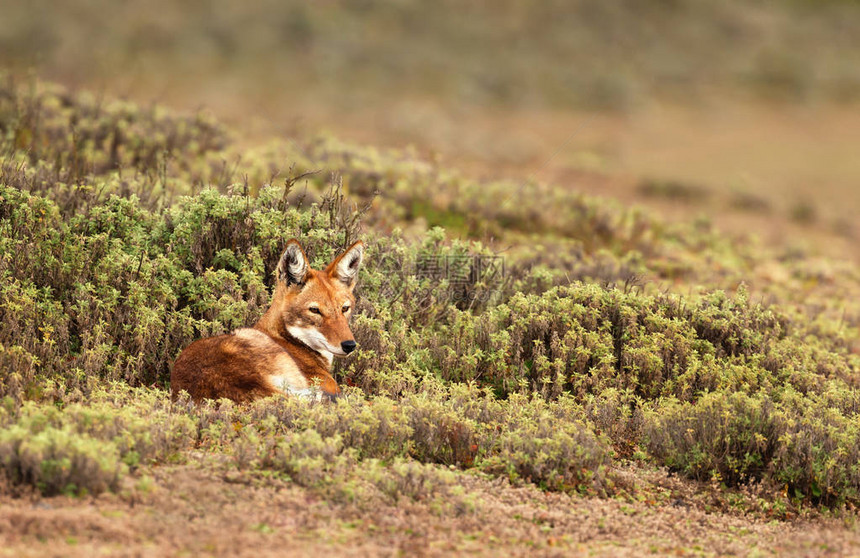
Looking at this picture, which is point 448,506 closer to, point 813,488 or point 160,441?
point 160,441

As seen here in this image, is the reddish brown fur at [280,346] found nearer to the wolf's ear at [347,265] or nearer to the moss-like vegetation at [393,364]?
the wolf's ear at [347,265]

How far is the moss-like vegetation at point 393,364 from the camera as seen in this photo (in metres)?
5.43

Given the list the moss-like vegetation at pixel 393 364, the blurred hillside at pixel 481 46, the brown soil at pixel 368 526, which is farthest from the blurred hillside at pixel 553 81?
the brown soil at pixel 368 526

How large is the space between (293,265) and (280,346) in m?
0.60

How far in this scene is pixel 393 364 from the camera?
756cm

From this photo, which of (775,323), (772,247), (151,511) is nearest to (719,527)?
(151,511)

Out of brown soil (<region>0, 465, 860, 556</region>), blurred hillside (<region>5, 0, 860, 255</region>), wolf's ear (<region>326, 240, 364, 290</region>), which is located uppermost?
blurred hillside (<region>5, 0, 860, 255</region>)

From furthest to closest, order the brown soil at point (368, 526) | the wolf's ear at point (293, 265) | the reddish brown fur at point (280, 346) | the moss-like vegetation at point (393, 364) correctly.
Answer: the wolf's ear at point (293, 265) < the reddish brown fur at point (280, 346) < the moss-like vegetation at point (393, 364) < the brown soil at point (368, 526)

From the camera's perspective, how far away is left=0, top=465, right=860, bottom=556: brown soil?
14.3 ft

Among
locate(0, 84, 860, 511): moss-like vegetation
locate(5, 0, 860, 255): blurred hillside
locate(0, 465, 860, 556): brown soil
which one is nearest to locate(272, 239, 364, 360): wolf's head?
locate(0, 84, 860, 511): moss-like vegetation

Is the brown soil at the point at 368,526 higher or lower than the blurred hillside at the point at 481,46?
lower

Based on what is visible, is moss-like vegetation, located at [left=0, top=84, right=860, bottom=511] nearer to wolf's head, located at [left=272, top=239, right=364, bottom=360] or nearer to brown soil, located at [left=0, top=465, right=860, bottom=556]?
brown soil, located at [left=0, top=465, right=860, bottom=556]

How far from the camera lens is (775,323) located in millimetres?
8977

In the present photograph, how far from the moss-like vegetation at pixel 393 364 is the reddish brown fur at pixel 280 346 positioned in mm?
255
